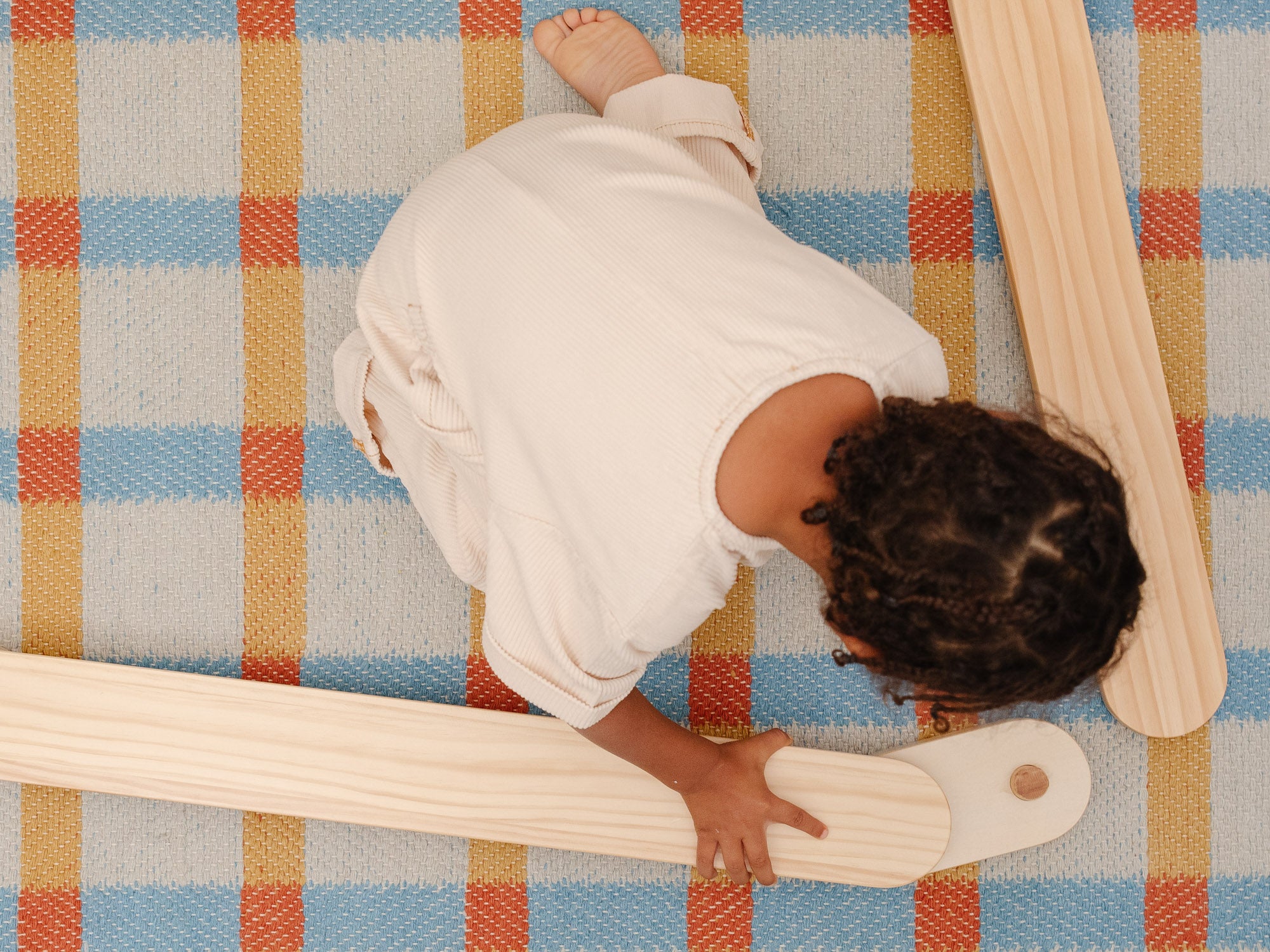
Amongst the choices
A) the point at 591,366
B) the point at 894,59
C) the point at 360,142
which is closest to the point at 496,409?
the point at 591,366

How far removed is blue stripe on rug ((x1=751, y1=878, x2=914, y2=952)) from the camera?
25.0 inches

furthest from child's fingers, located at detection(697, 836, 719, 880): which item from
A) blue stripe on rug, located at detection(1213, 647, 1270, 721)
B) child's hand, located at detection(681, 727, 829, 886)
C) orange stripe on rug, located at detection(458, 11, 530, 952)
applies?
blue stripe on rug, located at detection(1213, 647, 1270, 721)

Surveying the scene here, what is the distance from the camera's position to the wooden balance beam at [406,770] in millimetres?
603

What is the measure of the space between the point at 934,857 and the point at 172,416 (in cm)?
61

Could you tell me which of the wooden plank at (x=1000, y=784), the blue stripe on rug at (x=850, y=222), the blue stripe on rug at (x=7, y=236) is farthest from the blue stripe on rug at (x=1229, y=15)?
the blue stripe on rug at (x=7, y=236)

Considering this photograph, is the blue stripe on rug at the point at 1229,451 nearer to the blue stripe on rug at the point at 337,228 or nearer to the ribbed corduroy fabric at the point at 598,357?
the ribbed corduroy fabric at the point at 598,357

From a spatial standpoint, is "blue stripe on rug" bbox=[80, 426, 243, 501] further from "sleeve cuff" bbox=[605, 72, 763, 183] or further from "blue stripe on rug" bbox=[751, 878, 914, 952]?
"blue stripe on rug" bbox=[751, 878, 914, 952]

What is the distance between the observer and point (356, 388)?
0.53 m

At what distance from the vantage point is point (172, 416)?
0.64 metres

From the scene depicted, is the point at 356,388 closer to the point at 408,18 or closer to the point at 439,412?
the point at 439,412

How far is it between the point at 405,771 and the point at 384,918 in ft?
0.40

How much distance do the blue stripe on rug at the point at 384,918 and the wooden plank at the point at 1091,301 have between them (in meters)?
0.48

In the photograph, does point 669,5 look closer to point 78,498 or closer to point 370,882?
point 78,498

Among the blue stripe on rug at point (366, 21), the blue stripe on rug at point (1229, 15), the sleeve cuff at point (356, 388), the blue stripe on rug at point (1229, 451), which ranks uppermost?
the blue stripe on rug at point (1229, 15)
